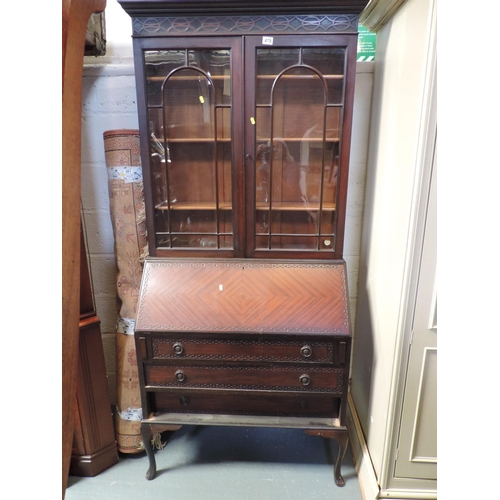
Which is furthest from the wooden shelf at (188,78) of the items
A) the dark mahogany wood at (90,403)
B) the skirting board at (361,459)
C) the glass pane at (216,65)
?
the skirting board at (361,459)

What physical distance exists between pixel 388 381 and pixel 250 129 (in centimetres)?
111

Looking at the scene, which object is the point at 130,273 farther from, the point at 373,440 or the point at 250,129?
the point at 373,440

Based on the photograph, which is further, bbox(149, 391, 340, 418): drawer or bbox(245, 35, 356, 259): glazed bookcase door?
bbox(149, 391, 340, 418): drawer

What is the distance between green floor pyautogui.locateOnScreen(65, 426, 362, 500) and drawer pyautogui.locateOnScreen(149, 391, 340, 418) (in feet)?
1.13

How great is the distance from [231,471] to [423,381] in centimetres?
94

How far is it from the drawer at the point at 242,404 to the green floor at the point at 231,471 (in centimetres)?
34

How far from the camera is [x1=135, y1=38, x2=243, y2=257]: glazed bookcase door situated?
4.14 feet

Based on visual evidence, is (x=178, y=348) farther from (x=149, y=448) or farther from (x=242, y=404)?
(x=149, y=448)

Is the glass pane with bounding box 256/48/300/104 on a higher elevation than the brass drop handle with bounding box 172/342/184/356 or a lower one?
higher

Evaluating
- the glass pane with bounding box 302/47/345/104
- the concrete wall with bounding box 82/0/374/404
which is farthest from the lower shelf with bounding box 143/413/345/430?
the glass pane with bounding box 302/47/345/104

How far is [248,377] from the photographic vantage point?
1.33 m

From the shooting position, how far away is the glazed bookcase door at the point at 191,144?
4.14 ft

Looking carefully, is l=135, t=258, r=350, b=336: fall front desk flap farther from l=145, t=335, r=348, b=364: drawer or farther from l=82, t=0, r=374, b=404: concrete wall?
l=82, t=0, r=374, b=404: concrete wall

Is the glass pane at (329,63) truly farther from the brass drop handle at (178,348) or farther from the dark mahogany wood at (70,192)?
the brass drop handle at (178,348)
